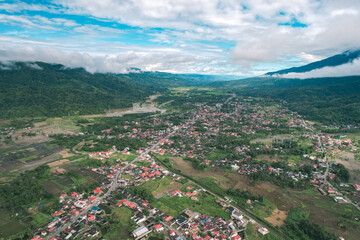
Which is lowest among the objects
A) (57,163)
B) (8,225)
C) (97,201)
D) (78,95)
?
(57,163)

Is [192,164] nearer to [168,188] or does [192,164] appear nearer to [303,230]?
[168,188]

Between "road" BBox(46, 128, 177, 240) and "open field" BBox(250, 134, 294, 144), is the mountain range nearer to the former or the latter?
"open field" BBox(250, 134, 294, 144)

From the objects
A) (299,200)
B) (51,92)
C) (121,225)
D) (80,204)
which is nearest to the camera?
(121,225)

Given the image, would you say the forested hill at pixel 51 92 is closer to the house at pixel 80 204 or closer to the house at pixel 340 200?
the house at pixel 80 204

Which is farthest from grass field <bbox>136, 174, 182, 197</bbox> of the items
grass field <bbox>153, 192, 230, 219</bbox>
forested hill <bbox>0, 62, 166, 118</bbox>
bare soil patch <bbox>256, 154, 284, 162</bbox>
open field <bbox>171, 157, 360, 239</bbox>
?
forested hill <bbox>0, 62, 166, 118</bbox>

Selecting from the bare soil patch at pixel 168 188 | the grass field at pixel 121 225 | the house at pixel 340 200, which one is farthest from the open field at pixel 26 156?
the house at pixel 340 200

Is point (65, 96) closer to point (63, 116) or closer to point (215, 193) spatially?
point (63, 116)

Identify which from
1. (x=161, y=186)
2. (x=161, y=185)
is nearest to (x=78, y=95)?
(x=161, y=185)

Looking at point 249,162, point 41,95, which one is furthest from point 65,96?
point 249,162
